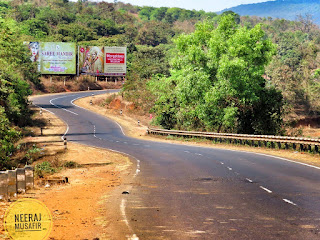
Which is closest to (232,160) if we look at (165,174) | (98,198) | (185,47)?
(165,174)

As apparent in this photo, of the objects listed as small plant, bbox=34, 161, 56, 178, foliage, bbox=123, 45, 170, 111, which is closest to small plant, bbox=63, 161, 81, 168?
small plant, bbox=34, 161, 56, 178

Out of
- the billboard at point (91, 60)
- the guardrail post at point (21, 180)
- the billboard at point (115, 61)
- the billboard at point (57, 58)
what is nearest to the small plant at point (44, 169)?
the guardrail post at point (21, 180)

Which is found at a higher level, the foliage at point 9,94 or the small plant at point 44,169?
the foliage at point 9,94

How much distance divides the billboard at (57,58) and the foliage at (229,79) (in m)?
58.8

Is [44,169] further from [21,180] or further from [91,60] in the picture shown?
[91,60]

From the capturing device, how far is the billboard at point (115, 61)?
105812 millimetres

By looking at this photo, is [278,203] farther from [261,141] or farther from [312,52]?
[312,52]

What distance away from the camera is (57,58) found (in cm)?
10262

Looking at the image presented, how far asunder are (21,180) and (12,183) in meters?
0.68

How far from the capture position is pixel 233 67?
38.1m

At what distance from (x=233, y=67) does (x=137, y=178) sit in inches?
852

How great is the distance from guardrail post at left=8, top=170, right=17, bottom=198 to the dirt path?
26 cm

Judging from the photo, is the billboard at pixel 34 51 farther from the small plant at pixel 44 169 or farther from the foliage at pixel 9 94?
the small plant at pixel 44 169

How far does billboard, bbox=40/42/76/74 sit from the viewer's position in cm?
10038
